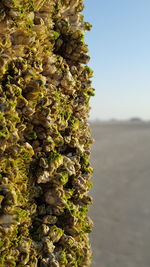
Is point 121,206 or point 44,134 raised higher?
point 121,206

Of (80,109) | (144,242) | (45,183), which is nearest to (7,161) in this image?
(45,183)

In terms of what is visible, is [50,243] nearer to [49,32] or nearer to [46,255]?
[46,255]

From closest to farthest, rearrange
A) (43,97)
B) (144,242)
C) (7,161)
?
(7,161), (43,97), (144,242)

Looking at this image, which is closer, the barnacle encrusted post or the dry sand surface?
the barnacle encrusted post

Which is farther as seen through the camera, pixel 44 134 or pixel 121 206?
pixel 121 206

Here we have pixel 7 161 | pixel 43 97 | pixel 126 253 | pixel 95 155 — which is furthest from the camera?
pixel 95 155
